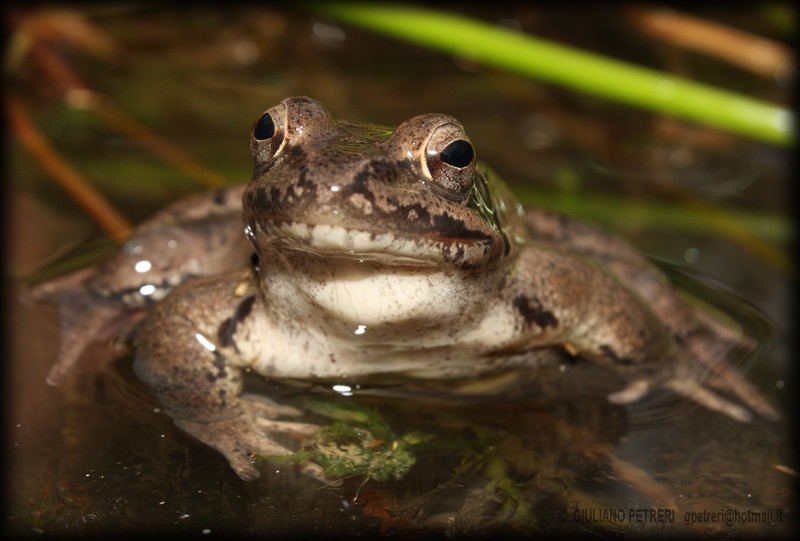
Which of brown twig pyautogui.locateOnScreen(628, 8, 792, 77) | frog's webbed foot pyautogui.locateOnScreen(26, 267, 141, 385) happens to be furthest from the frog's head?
brown twig pyautogui.locateOnScreen(628, 8, 792, 77)

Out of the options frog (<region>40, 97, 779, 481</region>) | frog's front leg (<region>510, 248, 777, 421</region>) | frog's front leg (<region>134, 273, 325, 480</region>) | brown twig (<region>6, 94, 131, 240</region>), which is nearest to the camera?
frog (<region>40, 97, 779, 481</region>)

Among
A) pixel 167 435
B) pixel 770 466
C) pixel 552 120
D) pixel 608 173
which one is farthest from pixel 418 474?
pixel 552 120

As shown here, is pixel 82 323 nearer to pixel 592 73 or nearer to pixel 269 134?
pixel 269 134

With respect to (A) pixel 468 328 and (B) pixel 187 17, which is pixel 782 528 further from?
(B) pixel 187 17

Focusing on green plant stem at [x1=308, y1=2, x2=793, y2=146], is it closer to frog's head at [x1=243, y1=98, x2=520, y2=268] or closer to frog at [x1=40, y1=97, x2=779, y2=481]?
frog at [x1=40, y1=97, x2=779, y2=481]

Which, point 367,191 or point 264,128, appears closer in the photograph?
point 367,191

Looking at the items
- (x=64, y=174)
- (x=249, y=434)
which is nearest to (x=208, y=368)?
A: (x=249, y=434)

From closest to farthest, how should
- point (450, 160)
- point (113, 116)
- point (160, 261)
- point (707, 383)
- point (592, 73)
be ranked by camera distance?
point (450, 160), point (707, 383), point (160, 261), point (592, 73), point (113, 116)
